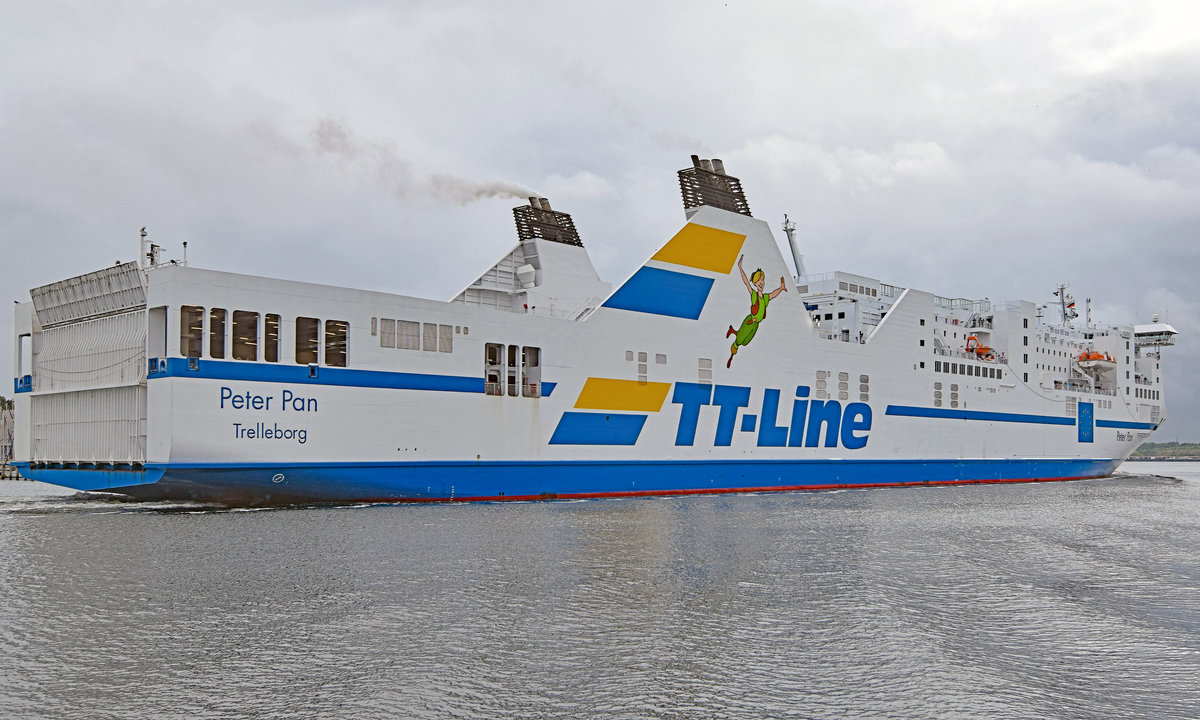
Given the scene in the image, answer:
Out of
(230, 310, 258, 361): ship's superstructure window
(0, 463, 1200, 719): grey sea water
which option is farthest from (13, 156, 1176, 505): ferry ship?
(0, 463, 1200, 719): grey sea water

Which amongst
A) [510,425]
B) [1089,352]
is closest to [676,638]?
[510,425]

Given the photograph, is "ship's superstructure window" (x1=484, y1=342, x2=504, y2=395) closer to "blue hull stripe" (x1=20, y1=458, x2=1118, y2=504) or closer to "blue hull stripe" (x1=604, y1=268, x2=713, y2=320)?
"blue hull stripe" (x1=20, y1=458, x2=1118, y2=504)

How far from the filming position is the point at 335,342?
20.0m

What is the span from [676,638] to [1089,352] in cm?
3665

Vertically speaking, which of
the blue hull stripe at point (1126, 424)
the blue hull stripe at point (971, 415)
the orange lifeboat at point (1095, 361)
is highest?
the orange lifeboat at point (1095, 361)

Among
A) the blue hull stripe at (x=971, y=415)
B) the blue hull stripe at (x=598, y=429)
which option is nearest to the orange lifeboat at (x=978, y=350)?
the blue hull stripe at (x=971, y=415)

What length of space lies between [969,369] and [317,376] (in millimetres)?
23291

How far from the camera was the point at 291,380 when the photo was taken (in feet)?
62.8

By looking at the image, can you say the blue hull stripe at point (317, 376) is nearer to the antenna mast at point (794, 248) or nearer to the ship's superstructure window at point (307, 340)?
the ship's superstructure window at point (307, 340)

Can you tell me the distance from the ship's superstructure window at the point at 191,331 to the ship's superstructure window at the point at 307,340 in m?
1.81

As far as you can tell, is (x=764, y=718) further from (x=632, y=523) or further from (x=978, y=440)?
(x=978, y=440)

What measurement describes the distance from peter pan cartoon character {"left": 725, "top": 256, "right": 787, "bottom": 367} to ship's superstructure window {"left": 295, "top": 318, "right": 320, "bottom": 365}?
1128cm

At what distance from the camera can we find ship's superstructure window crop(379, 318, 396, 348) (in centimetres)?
2048

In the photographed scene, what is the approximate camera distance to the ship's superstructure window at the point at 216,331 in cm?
1836
